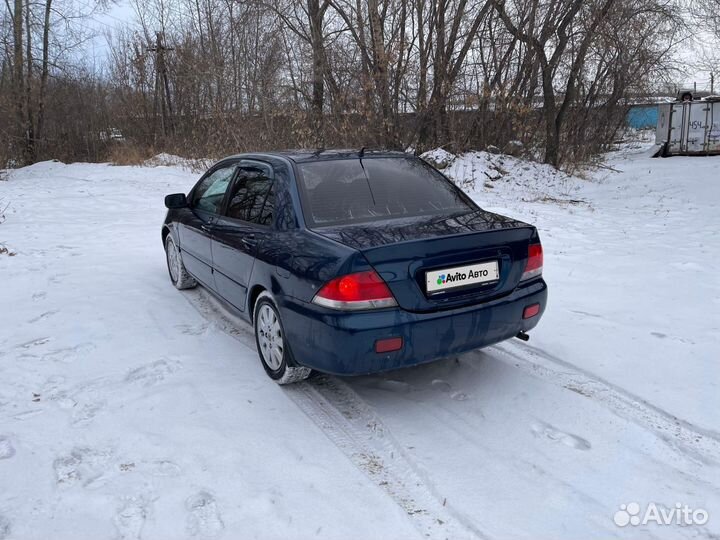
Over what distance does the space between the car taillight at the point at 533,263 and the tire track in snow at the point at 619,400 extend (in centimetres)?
72

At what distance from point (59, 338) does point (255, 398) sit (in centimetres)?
201

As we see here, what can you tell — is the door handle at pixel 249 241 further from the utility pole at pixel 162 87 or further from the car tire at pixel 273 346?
the utility pole at pixel 162 87

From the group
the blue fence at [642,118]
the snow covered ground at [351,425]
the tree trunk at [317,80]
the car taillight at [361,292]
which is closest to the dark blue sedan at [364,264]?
the car taillight at [361,292]

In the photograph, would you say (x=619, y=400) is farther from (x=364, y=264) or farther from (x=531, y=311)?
(x=364, y=264)

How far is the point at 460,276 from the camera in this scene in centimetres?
316

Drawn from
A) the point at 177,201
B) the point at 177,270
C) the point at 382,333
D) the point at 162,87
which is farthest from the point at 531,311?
the point at 162,87

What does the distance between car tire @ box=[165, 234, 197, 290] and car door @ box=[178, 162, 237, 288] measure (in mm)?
222

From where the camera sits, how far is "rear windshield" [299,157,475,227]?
3592mm

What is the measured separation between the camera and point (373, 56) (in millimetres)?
13531

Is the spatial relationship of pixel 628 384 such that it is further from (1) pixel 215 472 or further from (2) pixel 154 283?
(2) pixel 154 283

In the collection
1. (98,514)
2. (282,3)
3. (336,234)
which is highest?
(282,3)

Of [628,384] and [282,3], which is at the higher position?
[282,3]

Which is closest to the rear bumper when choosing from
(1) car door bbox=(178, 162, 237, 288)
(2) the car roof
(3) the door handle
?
(3) the door handle

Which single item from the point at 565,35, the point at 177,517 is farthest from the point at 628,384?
the point at 565,35
